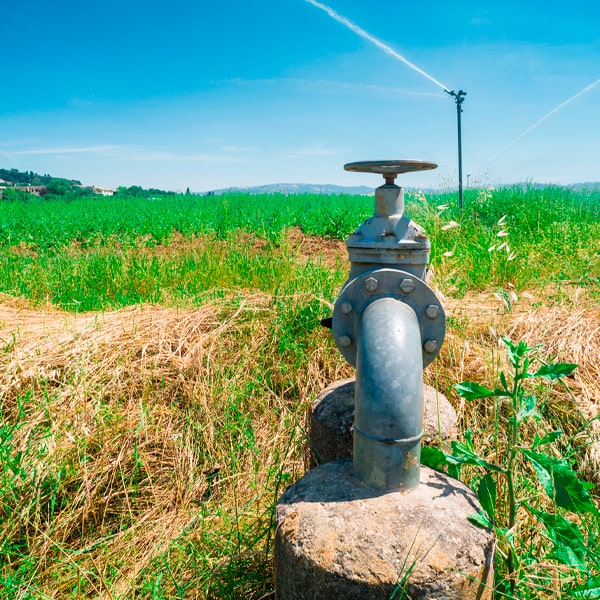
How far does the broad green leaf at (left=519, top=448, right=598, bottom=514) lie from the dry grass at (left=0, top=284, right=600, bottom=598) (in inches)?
31.2

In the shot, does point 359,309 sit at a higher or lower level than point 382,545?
higher

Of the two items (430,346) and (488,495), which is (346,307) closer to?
(430,346)

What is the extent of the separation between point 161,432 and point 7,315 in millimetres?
1999

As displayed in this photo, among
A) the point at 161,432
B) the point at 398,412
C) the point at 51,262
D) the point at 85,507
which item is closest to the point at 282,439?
the point at 161,432

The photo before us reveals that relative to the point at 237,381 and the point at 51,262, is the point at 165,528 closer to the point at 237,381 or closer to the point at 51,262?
the point at 237,381

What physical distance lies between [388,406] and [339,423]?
0.58 m

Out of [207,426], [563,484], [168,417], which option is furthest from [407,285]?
[168,417]

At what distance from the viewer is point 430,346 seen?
1385 mm

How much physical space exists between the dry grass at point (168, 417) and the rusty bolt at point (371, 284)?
0.67 m

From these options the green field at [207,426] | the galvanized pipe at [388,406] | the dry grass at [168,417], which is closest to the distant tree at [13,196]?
the green field at [207,426]

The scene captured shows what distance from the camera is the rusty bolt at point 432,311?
1.35 meters

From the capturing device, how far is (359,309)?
1.37 metres

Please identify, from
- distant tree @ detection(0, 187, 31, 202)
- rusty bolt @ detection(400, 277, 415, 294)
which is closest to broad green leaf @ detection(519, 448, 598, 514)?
rusty bolt @ detection(400, 277, 415, 294)

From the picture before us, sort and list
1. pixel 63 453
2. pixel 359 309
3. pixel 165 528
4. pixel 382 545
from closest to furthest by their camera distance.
Answer: pixel 382 545 → pixel 359 309 → pixel 165 528 → pixel 63 453
